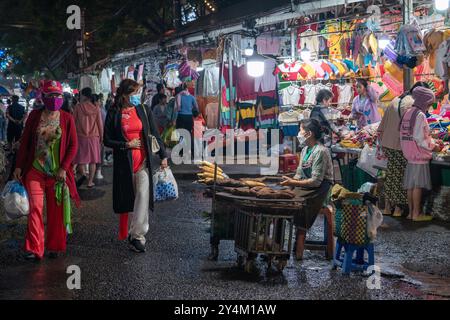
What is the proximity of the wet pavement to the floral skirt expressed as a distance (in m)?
0.67

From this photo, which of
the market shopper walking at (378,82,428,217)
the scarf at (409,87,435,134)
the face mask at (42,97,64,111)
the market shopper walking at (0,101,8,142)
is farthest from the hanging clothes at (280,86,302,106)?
the market shopper walking at (0,101,8,142)

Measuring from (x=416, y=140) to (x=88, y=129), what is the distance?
23.6ft

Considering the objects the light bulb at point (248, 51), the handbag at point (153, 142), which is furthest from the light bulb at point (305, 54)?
the handbag at point (153, 142)

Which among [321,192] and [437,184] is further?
[437,184]

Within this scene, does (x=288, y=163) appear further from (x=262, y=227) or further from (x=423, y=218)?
(x=262, y=227)

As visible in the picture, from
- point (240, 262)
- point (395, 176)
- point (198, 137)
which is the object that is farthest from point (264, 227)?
point (198, 137)

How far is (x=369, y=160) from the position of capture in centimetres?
1179

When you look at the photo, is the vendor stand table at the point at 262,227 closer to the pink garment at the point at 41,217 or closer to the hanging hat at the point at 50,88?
the pink garment at the point at 41,217

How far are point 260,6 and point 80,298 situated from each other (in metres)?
10.3

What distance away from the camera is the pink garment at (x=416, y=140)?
10547mm

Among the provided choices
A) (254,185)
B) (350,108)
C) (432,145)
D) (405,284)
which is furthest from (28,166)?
(350,108)

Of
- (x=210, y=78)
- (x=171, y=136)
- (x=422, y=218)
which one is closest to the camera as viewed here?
(x=422, y=218)
